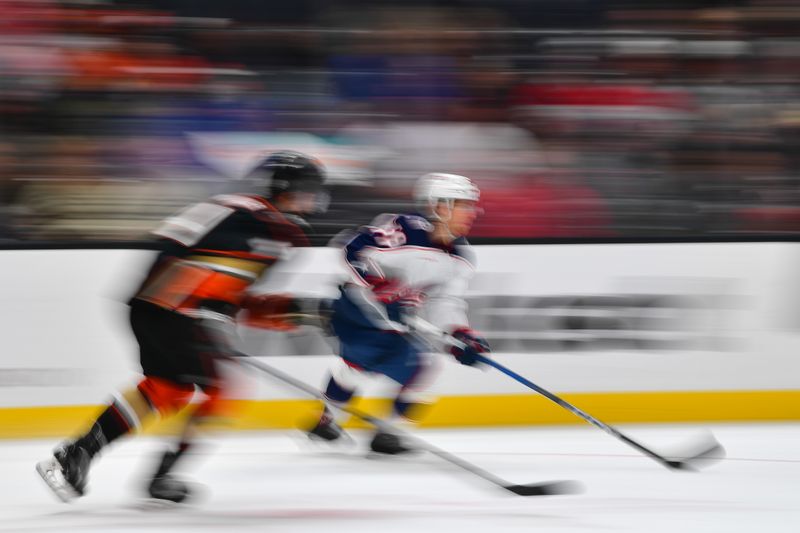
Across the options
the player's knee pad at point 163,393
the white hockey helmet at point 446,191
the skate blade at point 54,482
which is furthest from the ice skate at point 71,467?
the white hockey helmet at point 446,191

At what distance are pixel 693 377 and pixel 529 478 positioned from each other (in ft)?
4.20

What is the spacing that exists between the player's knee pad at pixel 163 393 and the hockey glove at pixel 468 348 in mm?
922

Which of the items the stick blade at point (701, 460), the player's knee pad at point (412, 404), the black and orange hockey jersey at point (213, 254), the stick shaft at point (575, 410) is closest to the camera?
the black and orange hockey jersey at point (213, 254)

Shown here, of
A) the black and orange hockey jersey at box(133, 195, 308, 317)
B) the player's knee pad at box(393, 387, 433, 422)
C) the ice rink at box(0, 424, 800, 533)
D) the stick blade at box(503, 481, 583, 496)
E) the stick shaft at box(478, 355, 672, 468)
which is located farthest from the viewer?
the player's knee pad at box(393, 387, 433, 422)

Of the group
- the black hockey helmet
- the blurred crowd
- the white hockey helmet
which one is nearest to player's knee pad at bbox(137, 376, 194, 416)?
the black hockey helmet

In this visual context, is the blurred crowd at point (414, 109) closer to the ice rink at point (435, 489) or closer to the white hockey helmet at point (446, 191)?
the white hockey helmet at point (446, 191)

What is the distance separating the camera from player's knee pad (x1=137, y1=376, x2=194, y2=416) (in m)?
2.88

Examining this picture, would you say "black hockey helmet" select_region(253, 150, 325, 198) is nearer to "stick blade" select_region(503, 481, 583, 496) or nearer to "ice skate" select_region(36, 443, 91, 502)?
"ice skate" select_region(36, 443, 91, 502)

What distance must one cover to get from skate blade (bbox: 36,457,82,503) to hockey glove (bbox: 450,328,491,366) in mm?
1228

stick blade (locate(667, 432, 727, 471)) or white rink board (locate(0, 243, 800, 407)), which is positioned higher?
white rink board (locate(0, 243, 800, 407))

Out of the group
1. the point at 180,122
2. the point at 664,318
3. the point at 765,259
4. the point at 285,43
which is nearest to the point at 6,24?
the point at 180,122

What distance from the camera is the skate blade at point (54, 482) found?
2916 mm

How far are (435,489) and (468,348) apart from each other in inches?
18.0

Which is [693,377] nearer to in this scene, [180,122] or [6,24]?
[180,122]
